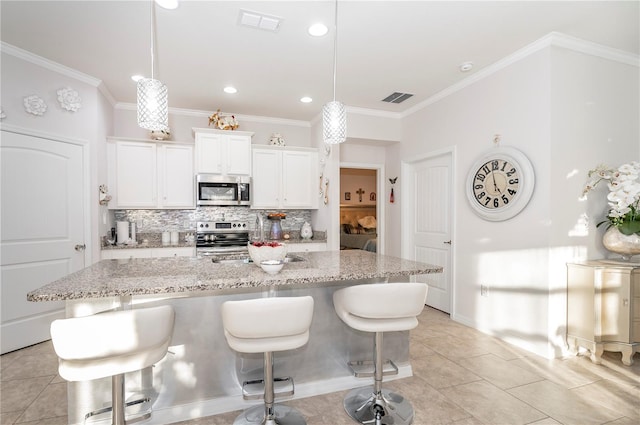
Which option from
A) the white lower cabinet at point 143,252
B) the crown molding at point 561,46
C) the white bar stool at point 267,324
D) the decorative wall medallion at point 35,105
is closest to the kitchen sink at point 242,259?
the white bar stool at point 267,324

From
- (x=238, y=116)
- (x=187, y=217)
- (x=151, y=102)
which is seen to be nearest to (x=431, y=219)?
(x=238, y=116)

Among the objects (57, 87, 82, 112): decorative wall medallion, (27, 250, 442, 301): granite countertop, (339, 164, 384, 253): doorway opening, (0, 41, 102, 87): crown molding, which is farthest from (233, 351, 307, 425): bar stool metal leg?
(339, 164, 384, 253): doorway opening

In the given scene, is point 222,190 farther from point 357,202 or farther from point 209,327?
point 357,202

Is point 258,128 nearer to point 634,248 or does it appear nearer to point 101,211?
point 101,211

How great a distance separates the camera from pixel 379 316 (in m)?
1.89

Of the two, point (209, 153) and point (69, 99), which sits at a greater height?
point (69, 99)

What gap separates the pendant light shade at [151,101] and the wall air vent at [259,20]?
1.00 meters

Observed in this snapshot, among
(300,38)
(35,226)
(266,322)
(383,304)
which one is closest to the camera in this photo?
(266,322)

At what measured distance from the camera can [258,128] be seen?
5195mm

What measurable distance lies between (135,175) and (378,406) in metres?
3.98

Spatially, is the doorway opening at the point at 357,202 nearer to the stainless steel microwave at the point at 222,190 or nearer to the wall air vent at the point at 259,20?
the stainless steel microwave at the point at 222,190

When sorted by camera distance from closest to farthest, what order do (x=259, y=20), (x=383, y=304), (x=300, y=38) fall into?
1. (x=383, y=304)
2. (x=259, y=20)
3. (x=300, y=38)

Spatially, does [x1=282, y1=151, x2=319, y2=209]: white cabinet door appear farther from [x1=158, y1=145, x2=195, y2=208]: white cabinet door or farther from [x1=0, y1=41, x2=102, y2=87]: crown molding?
[x1=0, y1=41, x2=102, y2=87]: crown molding

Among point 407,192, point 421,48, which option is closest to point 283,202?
point 407,192
